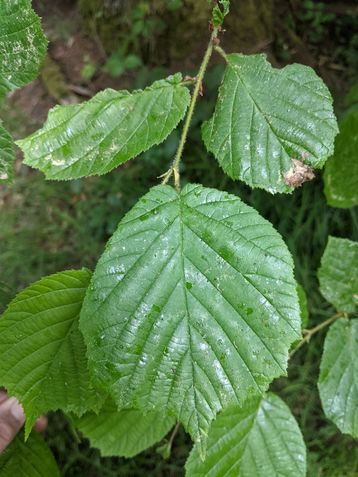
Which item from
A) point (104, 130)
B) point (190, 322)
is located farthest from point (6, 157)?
point (190, 322)

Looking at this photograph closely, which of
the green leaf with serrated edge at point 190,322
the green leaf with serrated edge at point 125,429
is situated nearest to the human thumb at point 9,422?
the green leaf with serrated edge at point 125,429

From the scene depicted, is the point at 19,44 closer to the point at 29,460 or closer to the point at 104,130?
the point at 104,130

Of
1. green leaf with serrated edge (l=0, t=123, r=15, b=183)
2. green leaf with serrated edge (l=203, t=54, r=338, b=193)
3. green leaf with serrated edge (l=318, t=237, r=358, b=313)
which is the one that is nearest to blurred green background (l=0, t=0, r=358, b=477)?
green leaf with serrated edge (l=318, t=237, r=358, b=313)

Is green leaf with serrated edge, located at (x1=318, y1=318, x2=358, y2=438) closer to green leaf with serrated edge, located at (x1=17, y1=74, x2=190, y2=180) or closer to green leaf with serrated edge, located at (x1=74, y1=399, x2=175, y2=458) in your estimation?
green leaf with serrated edge, located at (x1=74, y1=399, x2=175, y2=458)

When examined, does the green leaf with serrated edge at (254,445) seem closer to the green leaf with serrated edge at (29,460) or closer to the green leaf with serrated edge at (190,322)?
the green leaf with serrated edge at (29,460)

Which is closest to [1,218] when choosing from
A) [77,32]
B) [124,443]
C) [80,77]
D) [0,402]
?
[80,77]
